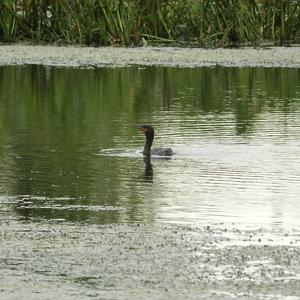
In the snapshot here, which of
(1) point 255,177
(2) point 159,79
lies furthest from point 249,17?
(1) point 255,177

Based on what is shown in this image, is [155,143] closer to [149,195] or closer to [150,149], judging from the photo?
[150,149]

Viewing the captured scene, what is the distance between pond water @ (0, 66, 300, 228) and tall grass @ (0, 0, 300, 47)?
3.42 metres

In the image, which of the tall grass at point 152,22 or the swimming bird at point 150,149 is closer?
the swimming bird at point 150,149

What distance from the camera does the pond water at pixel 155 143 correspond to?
9461mm

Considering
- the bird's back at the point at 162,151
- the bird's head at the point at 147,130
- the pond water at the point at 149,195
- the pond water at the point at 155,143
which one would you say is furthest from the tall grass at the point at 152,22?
the bird's back at the point at 162,151

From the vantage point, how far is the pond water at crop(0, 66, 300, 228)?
946 centimetres

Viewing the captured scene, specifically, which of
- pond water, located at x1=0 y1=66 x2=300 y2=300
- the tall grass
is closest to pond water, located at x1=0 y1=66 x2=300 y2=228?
pond water, located at x1=0 y1=66 x2=300 y2=300

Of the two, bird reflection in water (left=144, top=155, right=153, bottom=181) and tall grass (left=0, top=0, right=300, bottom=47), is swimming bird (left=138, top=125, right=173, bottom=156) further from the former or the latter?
tall grass (left=0, top=0, right=300, bottom=47)

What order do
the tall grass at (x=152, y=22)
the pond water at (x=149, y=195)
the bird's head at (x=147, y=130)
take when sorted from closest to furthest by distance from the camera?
the pond water at (x=149, y=195) < the bird's head at (x=147, y=130) < the tall grass at (x=152, y=22)

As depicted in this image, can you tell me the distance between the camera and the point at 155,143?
13.4 m

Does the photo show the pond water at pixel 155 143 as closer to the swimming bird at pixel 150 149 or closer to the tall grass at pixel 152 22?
the swimming bird at pixel 150 149

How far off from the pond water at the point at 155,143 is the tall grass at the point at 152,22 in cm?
342

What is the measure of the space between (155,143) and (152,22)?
12499 millimetres

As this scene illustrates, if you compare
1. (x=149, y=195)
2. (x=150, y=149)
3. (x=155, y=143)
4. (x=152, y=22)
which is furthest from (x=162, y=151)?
(x=152, y=22)
